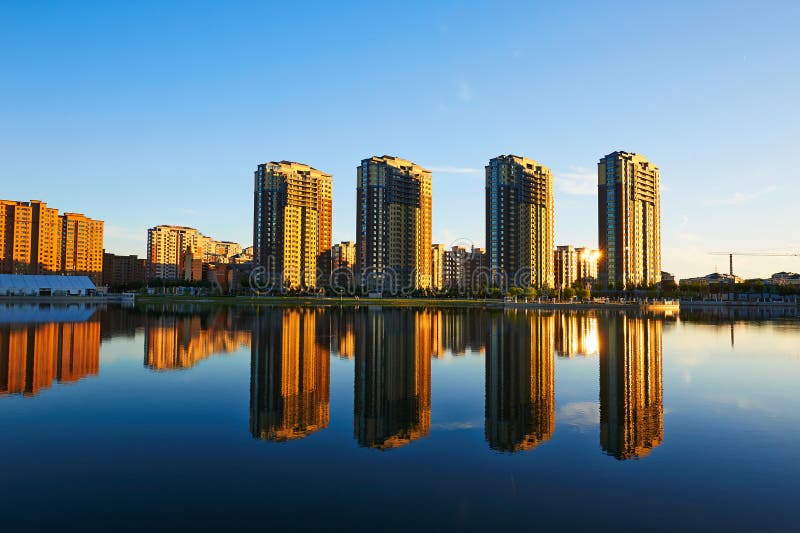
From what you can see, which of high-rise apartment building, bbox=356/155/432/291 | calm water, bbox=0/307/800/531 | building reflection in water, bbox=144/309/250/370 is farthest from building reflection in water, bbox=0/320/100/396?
high-rise apartment building, bbox=356/155/432/291

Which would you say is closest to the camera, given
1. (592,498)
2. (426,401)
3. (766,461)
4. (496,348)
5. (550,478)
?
(592,498)

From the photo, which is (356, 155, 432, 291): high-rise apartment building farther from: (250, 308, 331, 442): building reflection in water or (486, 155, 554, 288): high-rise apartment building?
(250, 308, 331, 442): building reflection in water

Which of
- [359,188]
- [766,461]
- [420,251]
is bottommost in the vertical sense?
[766,461]

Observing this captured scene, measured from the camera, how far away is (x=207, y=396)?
25219 millimetres

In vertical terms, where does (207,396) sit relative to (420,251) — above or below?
below

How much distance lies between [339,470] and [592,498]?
655 cm

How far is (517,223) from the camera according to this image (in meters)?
180

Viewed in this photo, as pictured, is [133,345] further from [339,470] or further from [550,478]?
[550,478]

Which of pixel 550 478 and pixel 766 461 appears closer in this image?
pixel 550 478

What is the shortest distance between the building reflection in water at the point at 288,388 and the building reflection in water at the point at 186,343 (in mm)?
3128

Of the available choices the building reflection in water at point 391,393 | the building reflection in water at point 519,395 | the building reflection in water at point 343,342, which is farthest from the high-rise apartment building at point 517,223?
the building reflection in water at point 391,393

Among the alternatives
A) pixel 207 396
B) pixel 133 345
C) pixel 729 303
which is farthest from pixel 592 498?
pixel 729 303

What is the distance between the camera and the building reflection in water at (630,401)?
59.5 ft

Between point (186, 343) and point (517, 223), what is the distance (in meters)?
146
